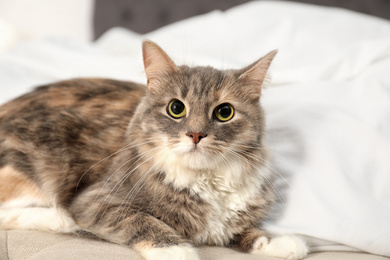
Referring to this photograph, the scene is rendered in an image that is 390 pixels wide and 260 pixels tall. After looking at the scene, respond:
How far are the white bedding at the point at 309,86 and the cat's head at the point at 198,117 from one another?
34 cm

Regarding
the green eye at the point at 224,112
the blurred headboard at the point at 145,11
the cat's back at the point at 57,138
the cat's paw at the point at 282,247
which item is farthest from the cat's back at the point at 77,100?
the blurred headboard at the point at 145,11

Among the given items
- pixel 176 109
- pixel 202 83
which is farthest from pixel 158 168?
pixel 202 83

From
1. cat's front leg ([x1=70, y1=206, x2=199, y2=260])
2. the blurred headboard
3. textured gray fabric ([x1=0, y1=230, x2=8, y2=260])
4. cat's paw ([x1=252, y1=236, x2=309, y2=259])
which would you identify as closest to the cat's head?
cat's front leg ([x1=70, y1=206, x2=199, y2=260])

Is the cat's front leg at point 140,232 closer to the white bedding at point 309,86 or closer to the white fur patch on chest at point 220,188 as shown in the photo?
the white fur patch on chest at point 220,188

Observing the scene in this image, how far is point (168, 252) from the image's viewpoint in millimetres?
1278

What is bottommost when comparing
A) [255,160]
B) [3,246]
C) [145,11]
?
[3,246]

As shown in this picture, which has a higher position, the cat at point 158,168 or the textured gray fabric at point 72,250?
the cat at point 158,168

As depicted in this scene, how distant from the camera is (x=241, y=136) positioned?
1.43 meters

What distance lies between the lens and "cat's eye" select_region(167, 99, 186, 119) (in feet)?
4.77

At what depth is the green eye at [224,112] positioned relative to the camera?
1449 mm

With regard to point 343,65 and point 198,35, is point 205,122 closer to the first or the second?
point 343,65

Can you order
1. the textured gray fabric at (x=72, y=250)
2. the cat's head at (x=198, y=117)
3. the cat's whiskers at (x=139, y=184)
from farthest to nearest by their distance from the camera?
the cat's whiskers at (x=139, y=184)
the cat's head at (x=198, y=117)
the textured gray fabric at (x=72, y=250)

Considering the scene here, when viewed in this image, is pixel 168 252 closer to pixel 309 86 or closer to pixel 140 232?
pixel 140 232

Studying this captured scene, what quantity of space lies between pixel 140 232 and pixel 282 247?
523mm
